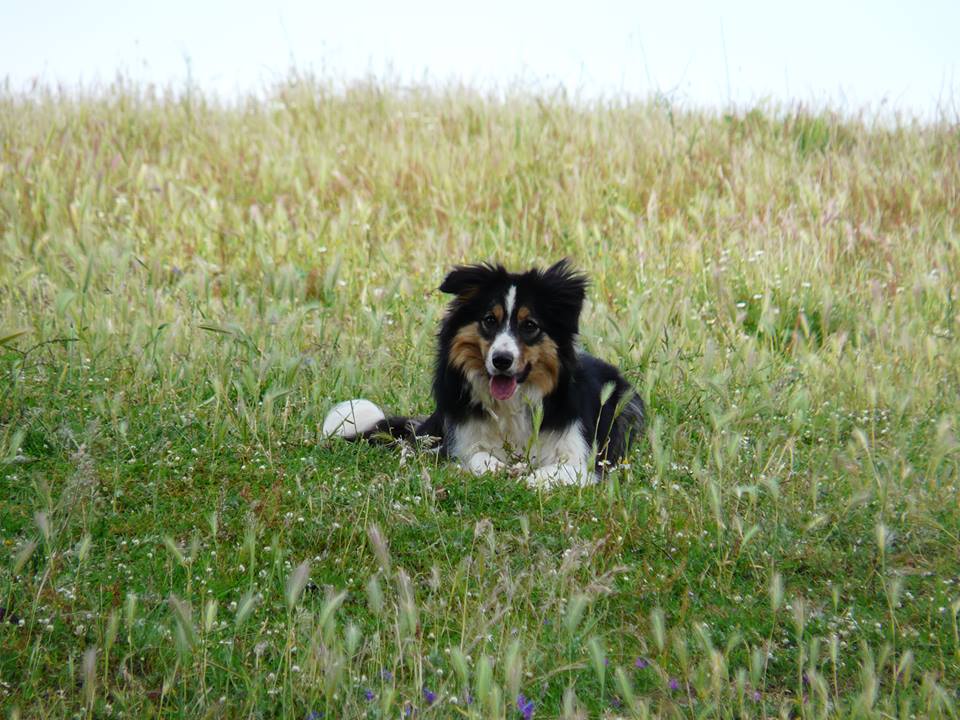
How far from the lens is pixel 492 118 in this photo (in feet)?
34.1

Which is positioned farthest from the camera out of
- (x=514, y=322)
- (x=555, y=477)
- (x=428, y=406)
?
(x=428, y=406)

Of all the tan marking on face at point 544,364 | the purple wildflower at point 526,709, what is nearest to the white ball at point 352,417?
the tan marking on face at point 544,364

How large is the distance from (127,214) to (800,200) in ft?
17.5

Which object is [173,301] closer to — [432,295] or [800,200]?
[432,295]

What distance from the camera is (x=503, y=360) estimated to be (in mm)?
5020

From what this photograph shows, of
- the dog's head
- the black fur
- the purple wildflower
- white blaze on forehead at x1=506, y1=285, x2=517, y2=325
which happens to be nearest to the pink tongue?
the dog's head

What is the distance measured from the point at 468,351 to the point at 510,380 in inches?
9.8

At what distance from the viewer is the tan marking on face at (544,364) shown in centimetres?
518

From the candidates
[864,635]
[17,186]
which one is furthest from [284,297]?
[864,635]

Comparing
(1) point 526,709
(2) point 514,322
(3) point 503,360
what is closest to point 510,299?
(2) point 514,322

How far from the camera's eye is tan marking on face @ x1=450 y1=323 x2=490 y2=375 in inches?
206

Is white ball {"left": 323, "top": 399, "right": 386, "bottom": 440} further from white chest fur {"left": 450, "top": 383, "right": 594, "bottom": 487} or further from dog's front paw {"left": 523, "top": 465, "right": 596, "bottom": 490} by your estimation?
dog's front paw {"left": 523, "top": 465, "right": 596, "bottom": 490}

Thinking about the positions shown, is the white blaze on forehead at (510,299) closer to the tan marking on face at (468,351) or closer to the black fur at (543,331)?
Result: the black fur at (543,331)

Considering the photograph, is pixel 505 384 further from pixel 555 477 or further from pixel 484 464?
pixel 555 477
